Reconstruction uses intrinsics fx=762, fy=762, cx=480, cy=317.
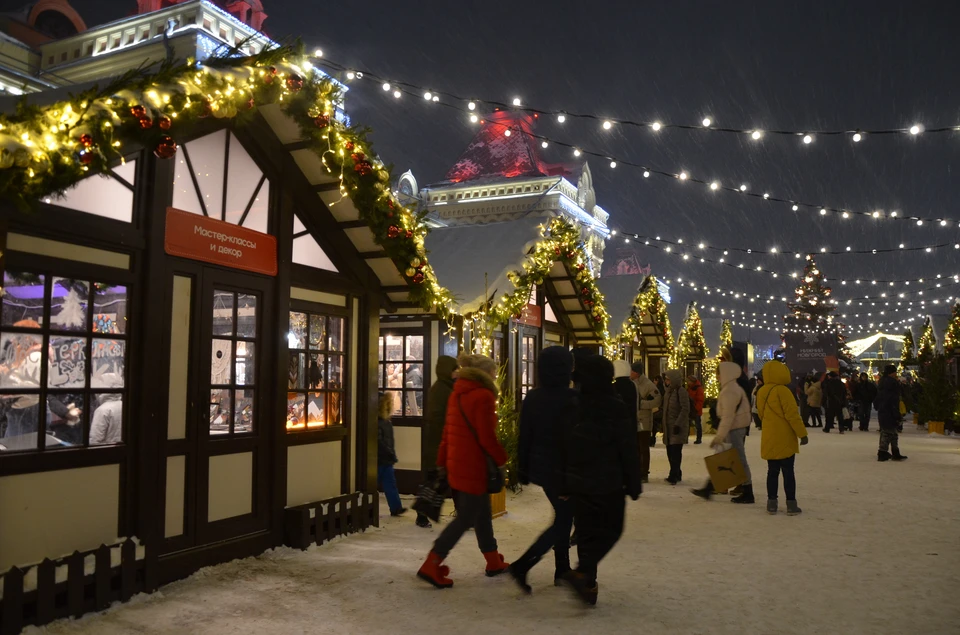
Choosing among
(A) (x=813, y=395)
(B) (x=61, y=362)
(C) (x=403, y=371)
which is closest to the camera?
(B) (x=61, y=362)

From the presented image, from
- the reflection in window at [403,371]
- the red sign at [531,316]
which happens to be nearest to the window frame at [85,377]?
the reflection in window at [403,371]

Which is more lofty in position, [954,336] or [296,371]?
[954,336]

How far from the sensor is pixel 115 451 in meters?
5.31

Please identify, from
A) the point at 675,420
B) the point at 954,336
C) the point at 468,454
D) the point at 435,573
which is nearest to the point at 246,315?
the point at 468,454

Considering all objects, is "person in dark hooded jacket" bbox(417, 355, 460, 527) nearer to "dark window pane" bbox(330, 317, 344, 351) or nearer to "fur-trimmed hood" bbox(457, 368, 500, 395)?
"dark window pane" bbox(330, 317, 344, 351)

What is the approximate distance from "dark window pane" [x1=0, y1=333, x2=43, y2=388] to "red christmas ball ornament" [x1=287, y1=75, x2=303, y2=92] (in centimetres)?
279

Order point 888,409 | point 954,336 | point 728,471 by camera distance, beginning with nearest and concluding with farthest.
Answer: point 728,471
point 888,409
point 954,336

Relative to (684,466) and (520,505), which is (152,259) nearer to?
(520,505)

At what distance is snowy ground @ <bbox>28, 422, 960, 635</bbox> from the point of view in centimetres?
475

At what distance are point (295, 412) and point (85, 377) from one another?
2.44m

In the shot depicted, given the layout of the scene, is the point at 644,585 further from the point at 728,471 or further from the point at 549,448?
the point at 728,471

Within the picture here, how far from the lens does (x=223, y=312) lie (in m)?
6.40

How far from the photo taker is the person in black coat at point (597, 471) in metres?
4.97

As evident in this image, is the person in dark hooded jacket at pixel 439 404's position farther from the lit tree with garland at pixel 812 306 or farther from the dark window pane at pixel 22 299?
the lit tree with garland at pixel 812 306
